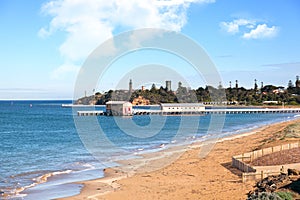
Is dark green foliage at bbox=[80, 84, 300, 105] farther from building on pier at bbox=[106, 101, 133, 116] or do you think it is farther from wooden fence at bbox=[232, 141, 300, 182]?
wooden fence at bbox=[232, 141, 300, 182]

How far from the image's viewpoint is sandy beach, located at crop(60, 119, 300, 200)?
720 inches

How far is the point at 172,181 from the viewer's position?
70.4 ft

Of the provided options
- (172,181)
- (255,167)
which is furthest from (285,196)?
(172,181)

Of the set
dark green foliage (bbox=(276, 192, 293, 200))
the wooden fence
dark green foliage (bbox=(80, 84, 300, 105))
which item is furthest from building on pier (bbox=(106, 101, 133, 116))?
dark green foliage (bbox=(276, 192, 293, 200))

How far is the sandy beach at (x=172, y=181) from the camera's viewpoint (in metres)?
18.3

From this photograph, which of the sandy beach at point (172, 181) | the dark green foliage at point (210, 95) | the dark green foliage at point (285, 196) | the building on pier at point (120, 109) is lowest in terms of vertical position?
the sandy beach at point (172, 181)

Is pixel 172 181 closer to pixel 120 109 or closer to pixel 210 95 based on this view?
pixel 120 109

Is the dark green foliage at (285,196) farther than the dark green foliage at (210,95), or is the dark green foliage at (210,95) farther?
the dark green foliage at (210,95)

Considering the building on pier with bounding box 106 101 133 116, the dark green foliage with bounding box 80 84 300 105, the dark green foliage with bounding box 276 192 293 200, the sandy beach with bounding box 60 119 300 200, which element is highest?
the dark green foliage with bounding box 80 84 300 105

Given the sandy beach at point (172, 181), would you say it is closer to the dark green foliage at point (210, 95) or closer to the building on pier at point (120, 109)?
the building on pier at point (120, 109)

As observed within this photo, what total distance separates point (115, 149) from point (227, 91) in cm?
16159

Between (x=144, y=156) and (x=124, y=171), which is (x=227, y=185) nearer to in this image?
(x=124, y=171)

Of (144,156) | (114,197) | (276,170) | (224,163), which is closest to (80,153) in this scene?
(144,156)

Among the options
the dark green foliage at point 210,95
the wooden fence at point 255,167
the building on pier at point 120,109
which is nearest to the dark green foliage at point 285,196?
the wooden fence at point 255,167
